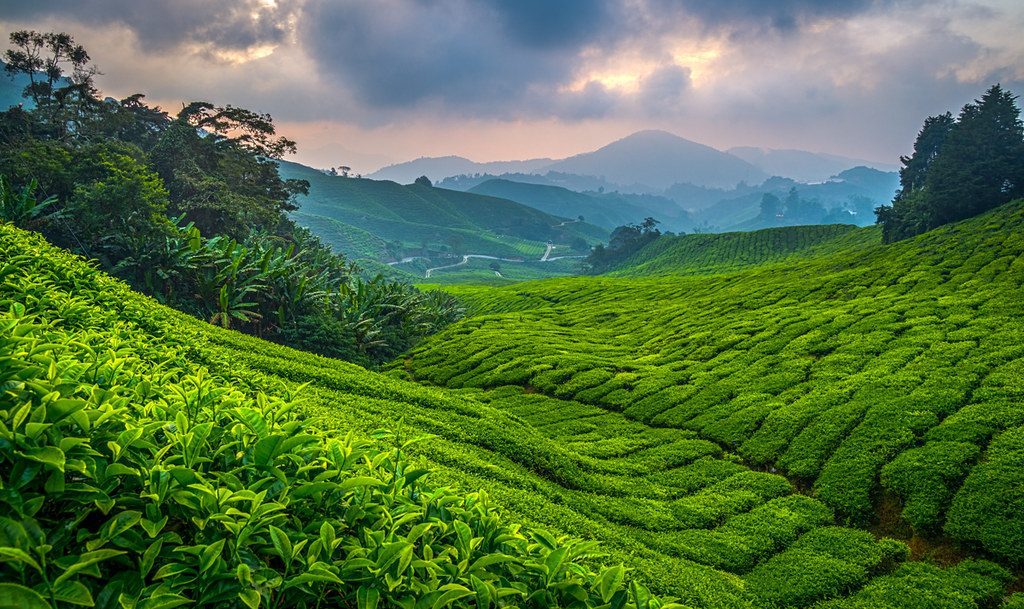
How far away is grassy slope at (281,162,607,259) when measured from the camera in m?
133

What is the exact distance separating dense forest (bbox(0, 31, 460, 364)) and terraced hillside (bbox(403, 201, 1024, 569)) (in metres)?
2.89

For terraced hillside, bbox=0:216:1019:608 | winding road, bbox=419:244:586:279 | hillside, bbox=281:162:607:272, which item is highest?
hillside, bbox=281:162:607:272

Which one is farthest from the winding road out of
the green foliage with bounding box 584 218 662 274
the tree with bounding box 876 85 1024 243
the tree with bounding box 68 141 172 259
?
the tree with bounding box 68 141 172 259

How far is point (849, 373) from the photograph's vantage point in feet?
41.6

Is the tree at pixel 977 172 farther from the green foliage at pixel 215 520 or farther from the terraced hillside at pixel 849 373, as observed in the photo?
the green foliage at pixel 215 520

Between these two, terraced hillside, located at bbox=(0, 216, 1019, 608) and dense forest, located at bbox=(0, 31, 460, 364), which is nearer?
terraced hillside, located at bbox=(0, 216, 1019, 608)

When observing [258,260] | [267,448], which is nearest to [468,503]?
[267,448]

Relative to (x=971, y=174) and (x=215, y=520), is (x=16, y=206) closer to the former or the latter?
(x=215, y=520)

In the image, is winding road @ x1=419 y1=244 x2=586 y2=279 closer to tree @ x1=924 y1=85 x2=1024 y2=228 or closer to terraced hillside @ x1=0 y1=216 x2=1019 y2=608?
tree @ x1=924 y1=85 x2=1024 y2=228

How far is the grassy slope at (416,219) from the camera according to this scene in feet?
436

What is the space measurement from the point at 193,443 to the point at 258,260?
17.1m

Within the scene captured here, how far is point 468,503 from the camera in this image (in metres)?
3.29

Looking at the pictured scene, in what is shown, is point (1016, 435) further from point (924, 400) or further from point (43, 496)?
point (43, 496)

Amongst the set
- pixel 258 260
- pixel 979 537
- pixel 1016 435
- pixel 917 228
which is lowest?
pixel 979 537
